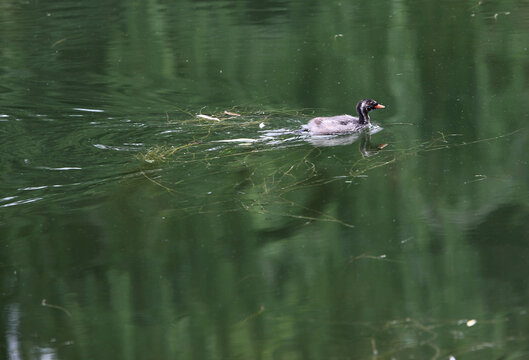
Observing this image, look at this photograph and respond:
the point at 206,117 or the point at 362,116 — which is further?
the point at 206,117

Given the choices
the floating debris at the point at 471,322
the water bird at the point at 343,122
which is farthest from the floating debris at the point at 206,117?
the floating debris at the point at 471,322

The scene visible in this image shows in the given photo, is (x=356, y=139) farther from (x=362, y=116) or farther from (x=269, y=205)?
(x=269, y=205)

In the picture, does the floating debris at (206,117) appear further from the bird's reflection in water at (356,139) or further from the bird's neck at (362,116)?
the bird's neck at (362,116)

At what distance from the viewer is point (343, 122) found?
7.41 meters

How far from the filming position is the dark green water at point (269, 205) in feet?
14.2

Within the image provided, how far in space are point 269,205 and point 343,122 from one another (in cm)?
187

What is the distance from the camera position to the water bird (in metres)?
7.29

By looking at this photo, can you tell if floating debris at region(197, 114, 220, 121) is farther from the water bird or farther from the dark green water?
the water bird

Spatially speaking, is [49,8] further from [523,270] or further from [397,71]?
[523,270]

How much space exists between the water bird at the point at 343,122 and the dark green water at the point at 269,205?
104mm

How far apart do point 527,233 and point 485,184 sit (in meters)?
0.86

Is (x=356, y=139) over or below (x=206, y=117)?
below

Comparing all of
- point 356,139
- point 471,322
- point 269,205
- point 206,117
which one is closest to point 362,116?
point 356,139

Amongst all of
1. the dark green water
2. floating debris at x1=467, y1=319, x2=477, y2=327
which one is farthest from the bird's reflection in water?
floating debris at x1=467, y1=319, x2=477, y2=327
